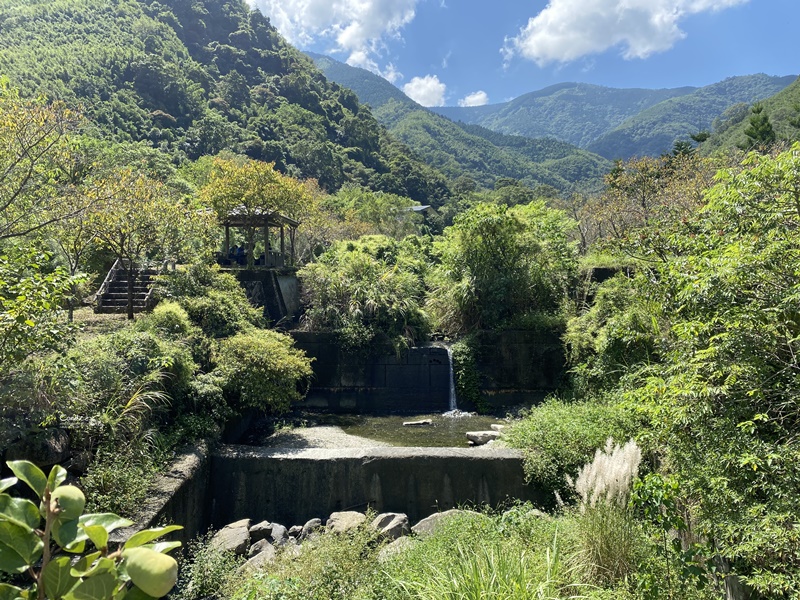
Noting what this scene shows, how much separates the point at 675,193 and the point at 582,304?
4.53 meters

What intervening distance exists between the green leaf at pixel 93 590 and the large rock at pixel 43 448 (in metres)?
5.10

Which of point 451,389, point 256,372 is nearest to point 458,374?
point 451,389

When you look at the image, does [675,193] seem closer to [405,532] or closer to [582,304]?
[582,304]

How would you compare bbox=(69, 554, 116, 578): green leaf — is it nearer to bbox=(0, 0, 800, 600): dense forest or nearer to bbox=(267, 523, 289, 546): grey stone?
bbox=(0, 0, 800, 600): dense forest

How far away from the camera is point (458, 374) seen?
40.5 feet

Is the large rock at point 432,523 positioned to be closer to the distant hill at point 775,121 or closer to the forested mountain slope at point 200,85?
the distant hill at point 775,121

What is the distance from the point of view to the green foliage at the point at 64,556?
2.53 ft

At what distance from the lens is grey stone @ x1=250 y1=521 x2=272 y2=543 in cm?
605

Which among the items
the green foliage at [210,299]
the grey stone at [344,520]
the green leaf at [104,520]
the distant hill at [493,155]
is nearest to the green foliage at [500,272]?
the green foliage at [210,299]

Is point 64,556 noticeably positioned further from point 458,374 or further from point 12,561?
point 458,374

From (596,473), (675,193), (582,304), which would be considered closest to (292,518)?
(596,473)

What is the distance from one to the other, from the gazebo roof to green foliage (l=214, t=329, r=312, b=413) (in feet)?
24.4

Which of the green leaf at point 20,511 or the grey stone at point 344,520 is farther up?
the green leaf at point 20,511

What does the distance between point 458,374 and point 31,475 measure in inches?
464
